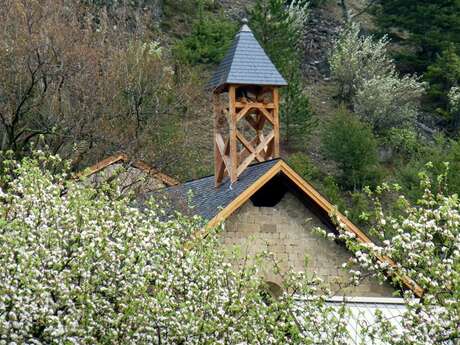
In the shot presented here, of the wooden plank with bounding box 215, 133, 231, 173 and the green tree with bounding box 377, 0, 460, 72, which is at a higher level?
the wooden plank with bounding box 215, 133, 231, 173

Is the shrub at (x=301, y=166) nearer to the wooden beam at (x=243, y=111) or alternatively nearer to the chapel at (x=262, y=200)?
the chapel at (x=262, y=200)

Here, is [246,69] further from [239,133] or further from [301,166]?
[301,166]

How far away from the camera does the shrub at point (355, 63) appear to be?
4750cm

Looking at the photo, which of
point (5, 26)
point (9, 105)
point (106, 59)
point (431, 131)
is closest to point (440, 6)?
point (431, 131)

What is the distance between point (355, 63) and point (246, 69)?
90.3 ft

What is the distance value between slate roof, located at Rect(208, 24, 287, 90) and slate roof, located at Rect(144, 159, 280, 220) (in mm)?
1915

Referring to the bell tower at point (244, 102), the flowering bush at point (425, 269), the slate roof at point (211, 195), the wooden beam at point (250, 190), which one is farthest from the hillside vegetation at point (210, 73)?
the flowering bush at point (425, 269)

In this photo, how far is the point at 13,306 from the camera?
988 cm

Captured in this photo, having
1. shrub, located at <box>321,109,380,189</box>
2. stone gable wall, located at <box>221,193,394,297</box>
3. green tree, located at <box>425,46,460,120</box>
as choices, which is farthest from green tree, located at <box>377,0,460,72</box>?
stone gable wall, located at <box>221,193,394,297</box>

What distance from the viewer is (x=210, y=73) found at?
43.6m

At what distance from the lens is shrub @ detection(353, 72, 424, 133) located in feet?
145

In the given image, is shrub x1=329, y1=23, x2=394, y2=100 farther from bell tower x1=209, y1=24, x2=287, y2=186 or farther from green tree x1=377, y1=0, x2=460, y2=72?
bell tower x1=209, y1=24, x2=287, y2=186

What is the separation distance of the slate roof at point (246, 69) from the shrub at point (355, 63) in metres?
26.1

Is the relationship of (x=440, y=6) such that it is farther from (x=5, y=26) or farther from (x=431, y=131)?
(x=5, y=26)
